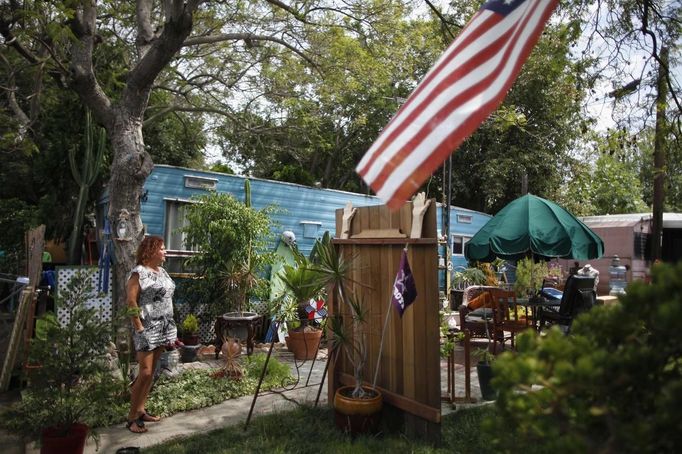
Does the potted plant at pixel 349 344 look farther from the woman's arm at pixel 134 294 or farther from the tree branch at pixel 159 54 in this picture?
the tree branch at pixel 159 54

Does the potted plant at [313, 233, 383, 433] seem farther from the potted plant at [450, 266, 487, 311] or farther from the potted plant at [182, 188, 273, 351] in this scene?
the potted plant at [450, 266, 487, 311]

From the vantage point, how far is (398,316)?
4113 millimetres

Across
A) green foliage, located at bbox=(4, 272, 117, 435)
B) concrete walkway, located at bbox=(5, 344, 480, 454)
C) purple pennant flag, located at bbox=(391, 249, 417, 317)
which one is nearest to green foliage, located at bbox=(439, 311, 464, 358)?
concrete walkway, located at bbox=(5, 344, 480, 454)

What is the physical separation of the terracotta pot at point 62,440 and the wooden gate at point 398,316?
2.16m

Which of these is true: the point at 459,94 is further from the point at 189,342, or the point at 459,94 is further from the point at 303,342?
the point at 189,342

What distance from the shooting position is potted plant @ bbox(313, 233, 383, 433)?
394 centimetres

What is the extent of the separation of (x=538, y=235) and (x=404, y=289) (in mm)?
4460

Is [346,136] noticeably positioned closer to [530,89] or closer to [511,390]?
[530,89]

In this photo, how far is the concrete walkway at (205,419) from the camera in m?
4.07

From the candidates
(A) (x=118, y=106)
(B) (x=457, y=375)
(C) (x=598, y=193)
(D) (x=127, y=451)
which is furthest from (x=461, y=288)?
(C) (x=598, y=193)

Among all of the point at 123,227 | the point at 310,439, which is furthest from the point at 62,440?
the point at 123,227

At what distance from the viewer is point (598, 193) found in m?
24.9

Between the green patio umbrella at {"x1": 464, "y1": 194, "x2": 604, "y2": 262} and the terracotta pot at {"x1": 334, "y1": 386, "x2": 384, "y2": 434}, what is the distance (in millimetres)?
4312

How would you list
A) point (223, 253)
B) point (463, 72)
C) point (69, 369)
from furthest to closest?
point (223, 253)
point (69, 369)
point (463, 72)
